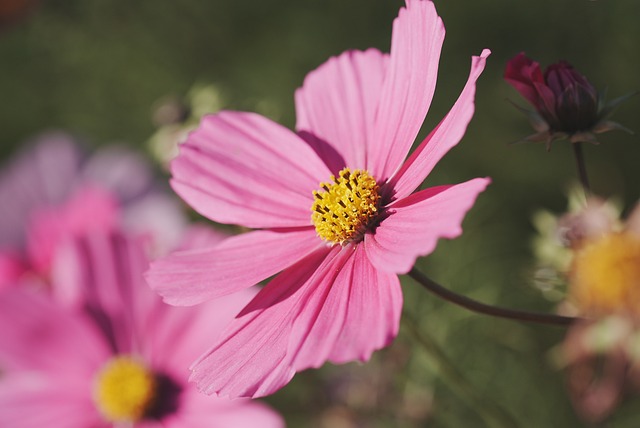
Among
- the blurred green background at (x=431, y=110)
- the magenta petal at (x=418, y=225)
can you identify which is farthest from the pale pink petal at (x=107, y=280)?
the magenta petal at (x=418, y=225)

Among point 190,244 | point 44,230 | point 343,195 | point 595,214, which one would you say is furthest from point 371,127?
point 44,230

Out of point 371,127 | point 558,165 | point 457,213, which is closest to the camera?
point 457,213

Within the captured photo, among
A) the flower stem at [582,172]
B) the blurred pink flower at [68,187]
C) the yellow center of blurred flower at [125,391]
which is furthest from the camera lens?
the blurred pink flower at [68,187]

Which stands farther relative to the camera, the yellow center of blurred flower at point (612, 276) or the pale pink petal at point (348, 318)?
the yellow center of blurred flower at point (612, 276)

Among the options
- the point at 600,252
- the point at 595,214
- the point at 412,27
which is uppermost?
the point at 412,27

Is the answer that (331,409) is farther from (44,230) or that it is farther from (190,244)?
(44,230)

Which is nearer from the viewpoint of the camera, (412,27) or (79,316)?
(412,27)

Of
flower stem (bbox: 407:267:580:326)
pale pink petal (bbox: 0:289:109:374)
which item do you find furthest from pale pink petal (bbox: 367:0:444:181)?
pale pink petal (bbox: 0:289:109:374)

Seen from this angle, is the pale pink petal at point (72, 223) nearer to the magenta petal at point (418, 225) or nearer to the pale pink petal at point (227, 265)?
the pale pink petal at point (227, 265)
